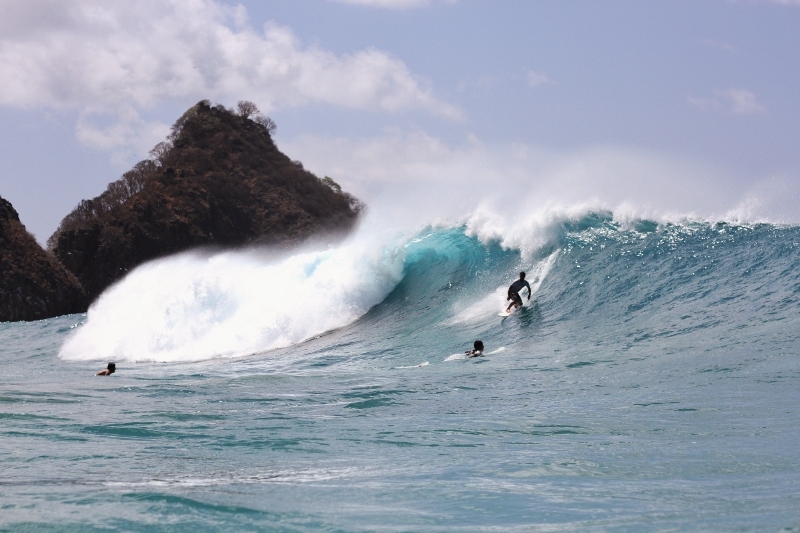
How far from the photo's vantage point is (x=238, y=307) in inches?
897

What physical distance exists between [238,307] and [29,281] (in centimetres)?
2750

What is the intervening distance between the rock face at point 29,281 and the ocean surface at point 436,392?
20.5 metres

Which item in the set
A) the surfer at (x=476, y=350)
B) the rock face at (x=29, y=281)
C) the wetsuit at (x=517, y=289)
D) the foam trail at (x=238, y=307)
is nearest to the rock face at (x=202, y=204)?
the rock face at (x=29, y=281)

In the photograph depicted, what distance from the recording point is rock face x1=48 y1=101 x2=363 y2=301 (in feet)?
179

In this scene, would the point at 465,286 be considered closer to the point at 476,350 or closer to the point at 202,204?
the point at 476,350

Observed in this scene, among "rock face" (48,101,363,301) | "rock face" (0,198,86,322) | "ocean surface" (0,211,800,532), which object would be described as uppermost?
"rock face" (48,101,363,301)

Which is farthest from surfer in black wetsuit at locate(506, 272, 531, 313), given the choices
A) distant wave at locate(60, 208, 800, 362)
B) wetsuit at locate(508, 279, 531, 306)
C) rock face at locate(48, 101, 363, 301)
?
rock face at locate(48, 101, 363, 301)

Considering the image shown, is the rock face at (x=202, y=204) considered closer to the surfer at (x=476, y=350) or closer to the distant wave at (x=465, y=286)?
the distant wave at (x=465, y=286)

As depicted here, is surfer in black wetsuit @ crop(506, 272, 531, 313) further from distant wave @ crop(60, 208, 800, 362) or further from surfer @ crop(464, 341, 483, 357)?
surfer @ crop(464, 341, 483, 357)

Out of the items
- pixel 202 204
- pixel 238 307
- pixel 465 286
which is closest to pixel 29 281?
pixel 202 204

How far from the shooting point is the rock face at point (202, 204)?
54.7 meters

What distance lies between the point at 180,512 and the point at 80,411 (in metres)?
5.34

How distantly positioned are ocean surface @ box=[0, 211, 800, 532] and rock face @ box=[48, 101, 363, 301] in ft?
99.3

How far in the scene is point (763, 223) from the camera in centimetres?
1983
